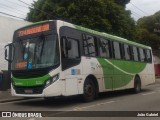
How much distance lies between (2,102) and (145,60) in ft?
36.0

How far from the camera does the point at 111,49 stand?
59.5 ft

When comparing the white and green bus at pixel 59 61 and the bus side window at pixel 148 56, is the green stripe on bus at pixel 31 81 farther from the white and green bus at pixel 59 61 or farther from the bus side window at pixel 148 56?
the bus side window at pixel 148 56

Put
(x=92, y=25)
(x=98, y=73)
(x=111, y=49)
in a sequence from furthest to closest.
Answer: (x=92, y=25) → (x=111, y=49) → (x=98, y=73)

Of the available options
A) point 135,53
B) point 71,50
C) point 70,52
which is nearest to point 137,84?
point 135,53

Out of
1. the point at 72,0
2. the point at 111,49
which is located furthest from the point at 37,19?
the point at 111,49

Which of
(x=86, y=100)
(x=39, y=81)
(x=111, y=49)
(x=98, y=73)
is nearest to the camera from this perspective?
(x=39, y=81)

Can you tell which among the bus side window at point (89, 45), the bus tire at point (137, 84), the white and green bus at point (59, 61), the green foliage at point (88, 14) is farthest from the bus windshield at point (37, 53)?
the green foliage at point (88, 14)

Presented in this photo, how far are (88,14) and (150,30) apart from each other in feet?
86.6

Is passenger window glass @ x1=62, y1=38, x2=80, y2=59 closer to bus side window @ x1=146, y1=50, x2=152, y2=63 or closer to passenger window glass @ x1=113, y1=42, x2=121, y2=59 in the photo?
passenger window glass @ x1=113, y1=42, x2=121, y2=59

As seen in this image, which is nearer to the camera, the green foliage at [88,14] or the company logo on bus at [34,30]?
the company logo on bus at [34,30]

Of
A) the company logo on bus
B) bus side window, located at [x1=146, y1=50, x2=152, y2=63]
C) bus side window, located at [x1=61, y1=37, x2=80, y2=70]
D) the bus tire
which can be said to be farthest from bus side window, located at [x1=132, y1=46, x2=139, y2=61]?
the company logo on bus

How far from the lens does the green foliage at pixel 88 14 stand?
2934 cm

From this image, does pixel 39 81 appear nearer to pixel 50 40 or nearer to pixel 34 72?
pixel 34 72

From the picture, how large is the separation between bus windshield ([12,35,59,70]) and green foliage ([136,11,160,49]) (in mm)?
38980
